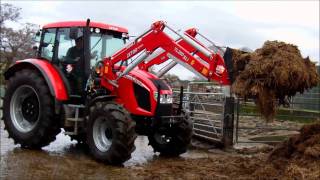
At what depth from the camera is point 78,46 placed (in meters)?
10.0

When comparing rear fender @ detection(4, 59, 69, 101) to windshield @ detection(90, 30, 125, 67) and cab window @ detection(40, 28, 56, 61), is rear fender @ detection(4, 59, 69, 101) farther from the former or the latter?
windshield @ detection(90, 30, 125, 67)

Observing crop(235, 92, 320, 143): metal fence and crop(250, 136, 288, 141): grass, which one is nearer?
crop(235, 92, 320, 143): metal fence

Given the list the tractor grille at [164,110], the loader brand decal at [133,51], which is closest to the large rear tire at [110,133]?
the tractor grille at [164,110]

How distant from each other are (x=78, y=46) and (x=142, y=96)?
173 centimetres

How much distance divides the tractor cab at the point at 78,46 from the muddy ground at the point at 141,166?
4.80ft

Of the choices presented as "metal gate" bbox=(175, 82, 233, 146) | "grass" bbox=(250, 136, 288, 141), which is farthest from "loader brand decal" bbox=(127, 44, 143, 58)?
"grass" bbox=(250, 136, 288, 141)

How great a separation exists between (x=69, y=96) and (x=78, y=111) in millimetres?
402

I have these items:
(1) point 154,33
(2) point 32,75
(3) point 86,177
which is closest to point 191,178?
(3) point 86,177

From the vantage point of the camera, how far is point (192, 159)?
31.9 feet

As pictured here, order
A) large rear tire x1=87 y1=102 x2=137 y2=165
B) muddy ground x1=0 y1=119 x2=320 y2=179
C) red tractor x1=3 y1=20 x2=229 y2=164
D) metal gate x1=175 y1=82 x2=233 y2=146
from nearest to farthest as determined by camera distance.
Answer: muddy ground x1=0 y1=119 x2=320 y2=179
large rear tire x1=87 y1=102 x2=137 y2=165
red tractor x1=3 y1=20 x2=229 y2=164
metal gate x1=175 y1=82 x2=233 y2=146

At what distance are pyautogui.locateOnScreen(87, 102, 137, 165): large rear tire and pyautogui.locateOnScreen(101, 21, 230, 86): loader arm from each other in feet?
2.76

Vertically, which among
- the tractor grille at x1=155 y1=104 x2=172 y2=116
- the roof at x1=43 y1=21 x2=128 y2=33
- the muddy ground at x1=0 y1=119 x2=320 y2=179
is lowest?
the muddy ground at x1=0 y1=119 x2=320 y2=179

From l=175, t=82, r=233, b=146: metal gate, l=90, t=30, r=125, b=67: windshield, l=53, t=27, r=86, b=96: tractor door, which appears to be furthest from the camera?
l=175, t=82, r=233, b=146: metal gate

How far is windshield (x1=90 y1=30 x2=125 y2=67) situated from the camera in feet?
33.0
